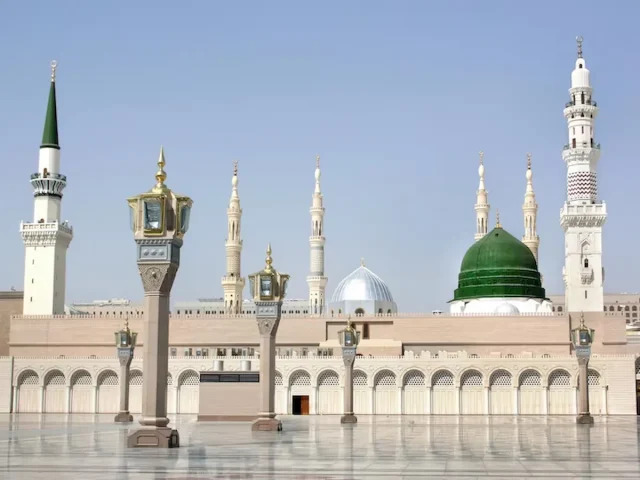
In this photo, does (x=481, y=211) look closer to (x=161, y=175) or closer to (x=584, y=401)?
(x=584, y=401)

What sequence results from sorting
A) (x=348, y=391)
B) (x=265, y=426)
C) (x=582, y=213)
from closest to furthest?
(x=265, y=426), (x=348, y=391), (x=582, y=213)

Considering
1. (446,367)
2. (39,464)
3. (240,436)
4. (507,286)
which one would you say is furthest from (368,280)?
(39,464)

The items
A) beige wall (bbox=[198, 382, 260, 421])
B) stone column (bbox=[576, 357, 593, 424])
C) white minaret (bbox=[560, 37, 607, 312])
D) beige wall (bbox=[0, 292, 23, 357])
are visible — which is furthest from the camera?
beige wall (bbox=[0, 292, 23, 357])

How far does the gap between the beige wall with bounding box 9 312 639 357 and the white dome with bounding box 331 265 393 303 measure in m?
6.03

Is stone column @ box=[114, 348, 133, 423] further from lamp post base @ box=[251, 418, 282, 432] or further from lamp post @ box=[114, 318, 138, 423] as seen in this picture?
lamp post base @ box=[251, 418, 282, 432]

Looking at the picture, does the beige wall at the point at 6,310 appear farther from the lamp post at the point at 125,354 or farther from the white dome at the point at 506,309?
the white dome at the point at 506,309

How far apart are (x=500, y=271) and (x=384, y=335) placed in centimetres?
884

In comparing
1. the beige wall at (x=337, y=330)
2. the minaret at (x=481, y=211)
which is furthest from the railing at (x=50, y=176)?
the minaret at (x=481, y=211)

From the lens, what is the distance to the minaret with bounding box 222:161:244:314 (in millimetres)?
62750

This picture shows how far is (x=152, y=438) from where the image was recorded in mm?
17891

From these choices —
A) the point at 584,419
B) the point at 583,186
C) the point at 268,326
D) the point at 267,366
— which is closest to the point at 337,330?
the point at 583,186

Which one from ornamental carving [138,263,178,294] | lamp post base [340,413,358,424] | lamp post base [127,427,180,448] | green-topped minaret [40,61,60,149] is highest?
green-topped minaret [40,61,60,149]

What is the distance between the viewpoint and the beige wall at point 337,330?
170 ft

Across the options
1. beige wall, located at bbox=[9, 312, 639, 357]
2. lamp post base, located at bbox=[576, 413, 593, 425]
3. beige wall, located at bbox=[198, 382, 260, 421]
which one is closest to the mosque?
beige wall, located at bbox=[9, 312, 639, 357]
